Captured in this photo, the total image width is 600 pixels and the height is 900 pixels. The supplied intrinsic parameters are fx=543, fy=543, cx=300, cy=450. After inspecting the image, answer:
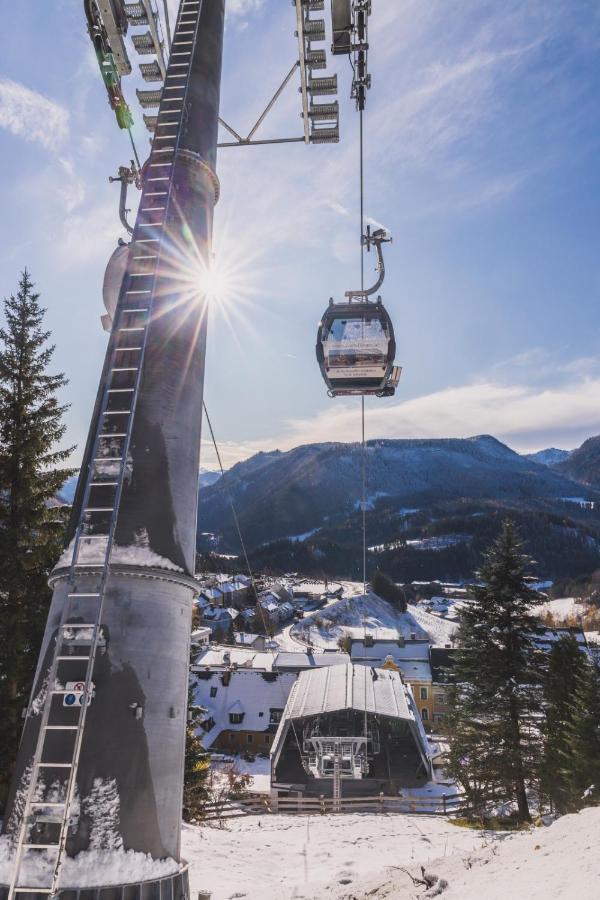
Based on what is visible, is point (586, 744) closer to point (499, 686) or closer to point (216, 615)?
point (499, 686)

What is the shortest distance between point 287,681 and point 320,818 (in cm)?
4078

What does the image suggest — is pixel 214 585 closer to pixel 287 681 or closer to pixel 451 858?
pixel 287 681

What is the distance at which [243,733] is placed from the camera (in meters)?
51.6

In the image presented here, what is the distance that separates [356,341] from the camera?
39.6ft

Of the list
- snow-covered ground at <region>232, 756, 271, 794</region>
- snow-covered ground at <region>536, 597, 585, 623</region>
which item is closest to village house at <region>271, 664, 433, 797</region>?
snow-covered ground at <region>232, 756, 271, 794</region>

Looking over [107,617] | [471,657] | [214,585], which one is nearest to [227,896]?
[107,617]

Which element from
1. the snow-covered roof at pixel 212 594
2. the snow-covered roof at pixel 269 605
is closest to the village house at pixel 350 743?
the snow-covered roof at pixel 269 605

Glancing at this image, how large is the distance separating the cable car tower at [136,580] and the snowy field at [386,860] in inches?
123

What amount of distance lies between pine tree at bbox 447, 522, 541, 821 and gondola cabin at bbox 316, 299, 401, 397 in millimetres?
12438

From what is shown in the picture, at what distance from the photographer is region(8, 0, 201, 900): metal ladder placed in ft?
19.4

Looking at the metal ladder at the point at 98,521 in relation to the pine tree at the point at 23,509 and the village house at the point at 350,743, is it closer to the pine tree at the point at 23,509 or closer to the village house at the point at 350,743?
the pine tree at the point at 23,509

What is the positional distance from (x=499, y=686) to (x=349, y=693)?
15787 millimetres

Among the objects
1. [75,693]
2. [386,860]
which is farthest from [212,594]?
[75,693]

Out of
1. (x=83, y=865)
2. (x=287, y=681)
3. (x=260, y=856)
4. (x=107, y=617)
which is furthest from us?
(x=287, y=681)
